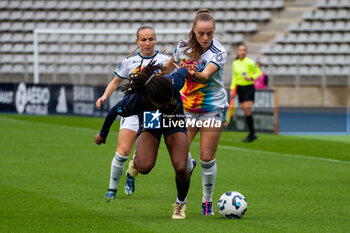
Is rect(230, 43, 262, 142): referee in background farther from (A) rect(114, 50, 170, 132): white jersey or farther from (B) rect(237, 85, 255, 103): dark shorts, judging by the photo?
(A) rect(114, 50, 170, 132): white jersey

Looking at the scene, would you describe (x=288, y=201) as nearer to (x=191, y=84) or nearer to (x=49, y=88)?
(x=191, y=84)

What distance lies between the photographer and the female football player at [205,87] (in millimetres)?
6891

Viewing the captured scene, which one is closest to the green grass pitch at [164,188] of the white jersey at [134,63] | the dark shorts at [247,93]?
the dark shorts at [247,93]

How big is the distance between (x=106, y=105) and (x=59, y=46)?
26.8 ft

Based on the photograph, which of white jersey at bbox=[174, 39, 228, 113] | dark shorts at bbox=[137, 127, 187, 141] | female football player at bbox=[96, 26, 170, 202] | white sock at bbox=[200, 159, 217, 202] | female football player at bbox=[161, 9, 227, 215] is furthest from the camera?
female football player at bbox=[96, 26, 170, 202]

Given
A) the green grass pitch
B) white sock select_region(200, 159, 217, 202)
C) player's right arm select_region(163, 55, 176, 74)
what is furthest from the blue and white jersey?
white sock select_region(200, 159, 217, 202)

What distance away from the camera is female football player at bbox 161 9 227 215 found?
6.89m

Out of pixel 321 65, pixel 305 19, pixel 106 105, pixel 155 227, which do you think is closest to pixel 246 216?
pixel 155 227

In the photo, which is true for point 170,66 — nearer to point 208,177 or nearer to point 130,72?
point 130,72

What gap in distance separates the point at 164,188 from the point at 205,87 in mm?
2612

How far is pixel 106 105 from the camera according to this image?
21.8m

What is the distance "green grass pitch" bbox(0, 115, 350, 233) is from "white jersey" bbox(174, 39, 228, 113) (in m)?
1.14

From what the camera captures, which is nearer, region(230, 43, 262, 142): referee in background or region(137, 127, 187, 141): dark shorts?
region(137, 127, 187, 141): dark shorts

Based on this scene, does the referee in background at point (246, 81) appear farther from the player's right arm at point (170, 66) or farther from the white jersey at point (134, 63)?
the player's right arm at point (170, 66)
